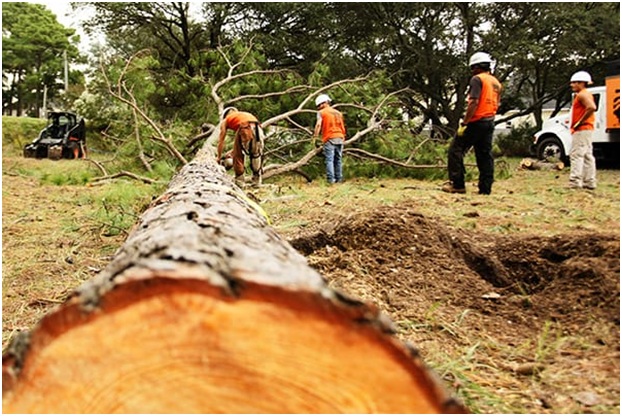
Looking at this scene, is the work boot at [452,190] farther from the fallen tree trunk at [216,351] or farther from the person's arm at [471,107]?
the fallen tree trunk at [216,351]

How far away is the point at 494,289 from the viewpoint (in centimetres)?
322

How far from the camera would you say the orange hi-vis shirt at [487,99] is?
7113mm

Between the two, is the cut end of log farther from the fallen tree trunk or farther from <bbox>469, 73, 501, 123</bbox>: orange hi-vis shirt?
<bbox>469, 73, 501, 123</bbox>: orange hi-vis shirt

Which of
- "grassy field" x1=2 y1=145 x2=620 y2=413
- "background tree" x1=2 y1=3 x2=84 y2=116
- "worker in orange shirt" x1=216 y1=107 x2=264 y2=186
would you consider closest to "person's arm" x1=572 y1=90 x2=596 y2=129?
"grassy field" x1=2 y1=145 x2=620 y2=413

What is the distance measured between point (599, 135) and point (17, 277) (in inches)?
466

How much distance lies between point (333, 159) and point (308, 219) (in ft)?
13.1

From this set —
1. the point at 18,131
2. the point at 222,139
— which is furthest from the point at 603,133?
the point at 18,131

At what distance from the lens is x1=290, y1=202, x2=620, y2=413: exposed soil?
2264 millimetres

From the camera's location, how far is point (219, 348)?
3.52 feet

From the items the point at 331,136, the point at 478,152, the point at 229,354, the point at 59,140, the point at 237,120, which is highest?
the point at 237,120

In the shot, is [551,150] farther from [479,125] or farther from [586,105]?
[479,125]

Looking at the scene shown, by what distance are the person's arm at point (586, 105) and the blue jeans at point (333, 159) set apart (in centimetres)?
347

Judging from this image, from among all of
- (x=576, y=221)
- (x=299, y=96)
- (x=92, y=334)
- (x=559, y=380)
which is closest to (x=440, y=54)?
(x=299, y=96)

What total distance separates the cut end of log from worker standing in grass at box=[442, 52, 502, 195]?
21.2 ft
